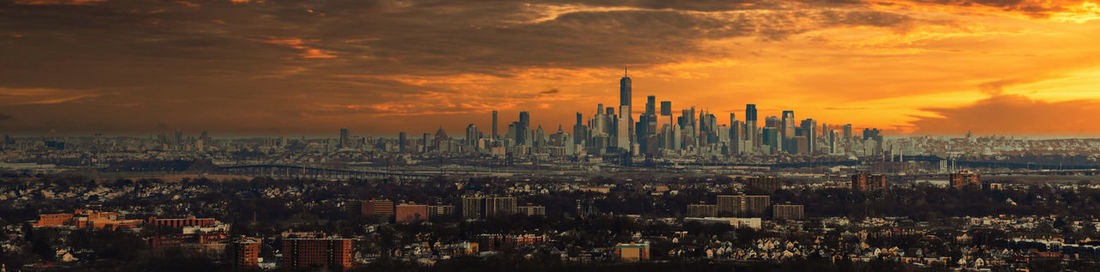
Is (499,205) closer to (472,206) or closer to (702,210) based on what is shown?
(472,206)

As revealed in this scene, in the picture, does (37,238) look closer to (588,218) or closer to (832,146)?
(588,218)

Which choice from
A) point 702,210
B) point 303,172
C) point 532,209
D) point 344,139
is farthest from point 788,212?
point 344,139

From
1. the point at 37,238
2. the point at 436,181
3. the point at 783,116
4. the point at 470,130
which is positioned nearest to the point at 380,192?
the point at 436,181

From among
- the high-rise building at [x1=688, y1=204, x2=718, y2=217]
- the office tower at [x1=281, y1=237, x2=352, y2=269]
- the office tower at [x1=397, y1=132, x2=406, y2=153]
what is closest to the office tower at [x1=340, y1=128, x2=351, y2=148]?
the office tower at [x1=397, y1=132, x2=406, y2=153]

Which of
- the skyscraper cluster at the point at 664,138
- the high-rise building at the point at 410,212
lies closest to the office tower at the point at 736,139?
the skyscraper cluster at the point at 664,138

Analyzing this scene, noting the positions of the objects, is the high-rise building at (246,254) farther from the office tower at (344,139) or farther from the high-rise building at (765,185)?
the office tower at (344,139)

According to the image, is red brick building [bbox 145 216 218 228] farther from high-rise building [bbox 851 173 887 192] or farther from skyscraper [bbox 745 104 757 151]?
skyscraper [bbox 745 104 757 151]
